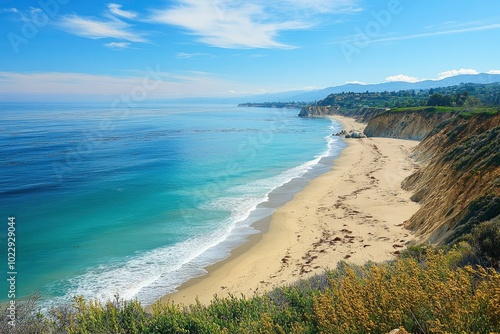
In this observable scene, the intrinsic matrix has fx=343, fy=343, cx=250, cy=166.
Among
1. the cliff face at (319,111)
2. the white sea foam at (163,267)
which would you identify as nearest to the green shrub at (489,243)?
the white sea foam at (163,267)

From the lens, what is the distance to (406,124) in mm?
68000

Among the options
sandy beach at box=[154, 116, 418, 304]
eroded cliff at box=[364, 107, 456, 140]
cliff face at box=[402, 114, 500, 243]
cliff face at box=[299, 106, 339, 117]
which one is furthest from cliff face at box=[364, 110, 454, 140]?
cliff face at box=[299, 106, 339, 117]

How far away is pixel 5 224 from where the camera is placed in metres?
22.8

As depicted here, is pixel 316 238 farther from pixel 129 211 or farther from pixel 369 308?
pixel 129 211

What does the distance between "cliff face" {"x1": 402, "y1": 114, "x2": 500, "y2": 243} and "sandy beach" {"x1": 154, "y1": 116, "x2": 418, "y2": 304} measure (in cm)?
118

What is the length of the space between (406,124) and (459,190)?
56969 millimetres

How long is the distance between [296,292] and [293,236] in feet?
37.9

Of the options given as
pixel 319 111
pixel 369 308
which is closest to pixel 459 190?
pixel 369 308

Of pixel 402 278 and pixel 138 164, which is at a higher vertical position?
pixel 402 278

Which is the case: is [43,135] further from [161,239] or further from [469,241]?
[469,241]

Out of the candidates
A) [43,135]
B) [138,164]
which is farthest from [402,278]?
[43,135]

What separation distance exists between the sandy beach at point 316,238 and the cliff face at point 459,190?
118cm

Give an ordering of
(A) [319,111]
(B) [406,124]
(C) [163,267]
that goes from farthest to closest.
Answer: (A) [319,111] < (B) [406,124] < (C) [163,267]

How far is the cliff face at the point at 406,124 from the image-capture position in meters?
61.2
